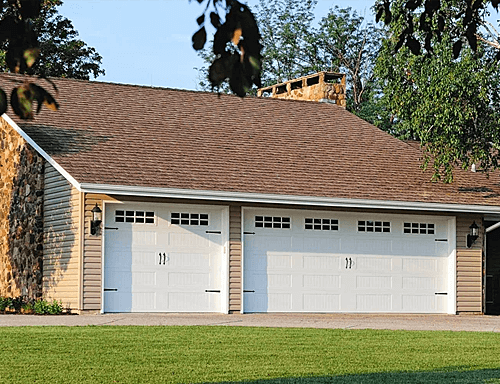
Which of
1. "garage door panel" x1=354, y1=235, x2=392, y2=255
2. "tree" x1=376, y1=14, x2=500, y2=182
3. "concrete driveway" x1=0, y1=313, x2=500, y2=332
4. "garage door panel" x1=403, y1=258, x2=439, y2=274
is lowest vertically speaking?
"concrete driveway" x1=0, y1=313, x2=500, y2=332

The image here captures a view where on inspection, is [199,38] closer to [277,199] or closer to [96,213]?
[96,213]

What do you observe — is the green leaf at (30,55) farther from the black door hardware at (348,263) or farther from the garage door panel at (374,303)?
the garage door panel at (374,303)

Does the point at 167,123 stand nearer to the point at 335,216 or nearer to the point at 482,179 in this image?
the point at 335,216

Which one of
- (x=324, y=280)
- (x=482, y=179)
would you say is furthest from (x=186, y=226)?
(x=482, y=179)

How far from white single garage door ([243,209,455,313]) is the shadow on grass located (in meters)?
8.93

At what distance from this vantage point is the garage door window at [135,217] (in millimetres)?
16875

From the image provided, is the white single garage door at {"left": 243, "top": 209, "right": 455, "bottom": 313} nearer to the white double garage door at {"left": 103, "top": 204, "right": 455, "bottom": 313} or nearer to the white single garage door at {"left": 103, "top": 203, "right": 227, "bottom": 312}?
the white double garage door at {"left": 103, "top": 204, "right": 455, "bottom": 313}

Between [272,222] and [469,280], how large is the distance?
15.6ft

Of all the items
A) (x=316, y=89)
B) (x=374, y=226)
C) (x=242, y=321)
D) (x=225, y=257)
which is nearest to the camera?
(x=242, y=321)

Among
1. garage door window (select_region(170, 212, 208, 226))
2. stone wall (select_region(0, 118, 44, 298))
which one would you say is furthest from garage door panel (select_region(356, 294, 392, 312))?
stone wall (select_region(0, 118, 44, 298))

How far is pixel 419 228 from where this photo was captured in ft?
64.3

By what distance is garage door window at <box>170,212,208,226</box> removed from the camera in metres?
17.4

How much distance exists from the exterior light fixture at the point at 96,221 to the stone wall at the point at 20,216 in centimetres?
217

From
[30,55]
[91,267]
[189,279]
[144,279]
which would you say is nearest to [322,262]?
[189,279]
